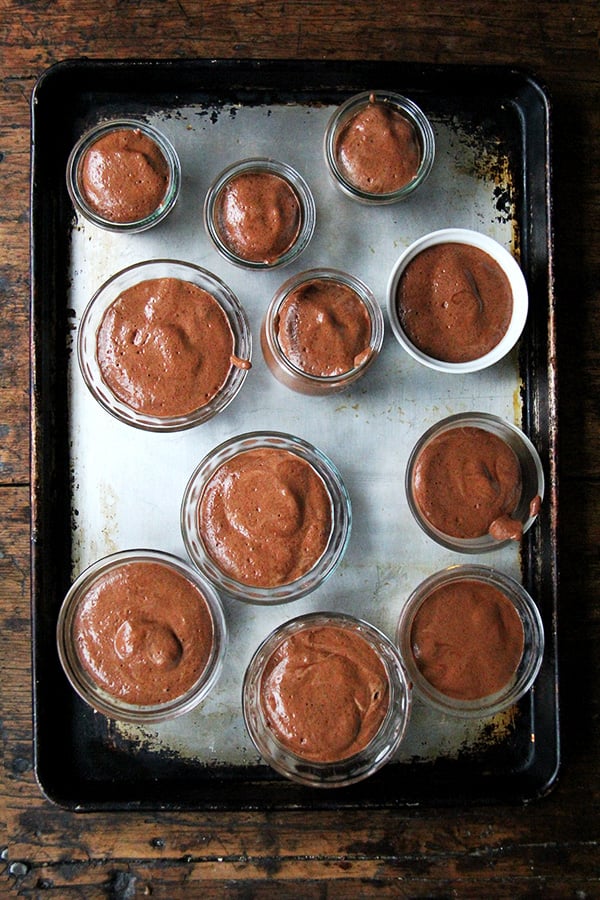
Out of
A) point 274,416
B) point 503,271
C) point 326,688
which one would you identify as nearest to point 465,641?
point 326,688

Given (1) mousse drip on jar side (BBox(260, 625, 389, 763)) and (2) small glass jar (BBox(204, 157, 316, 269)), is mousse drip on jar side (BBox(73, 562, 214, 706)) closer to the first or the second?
(1) mousse drip on jar side (BBox(260, 625, 389, 763))

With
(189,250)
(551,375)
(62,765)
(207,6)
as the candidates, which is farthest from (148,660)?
(207,6)

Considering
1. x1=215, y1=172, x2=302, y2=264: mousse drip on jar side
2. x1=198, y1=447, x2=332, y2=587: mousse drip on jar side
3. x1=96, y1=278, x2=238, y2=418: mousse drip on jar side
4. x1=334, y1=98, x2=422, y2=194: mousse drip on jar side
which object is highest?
x1=334, y1=98, x2=422, y2=194: mousse drip on jar side

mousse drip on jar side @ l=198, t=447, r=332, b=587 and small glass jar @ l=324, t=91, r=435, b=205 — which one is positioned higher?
small glass jar @ l=324, t=91, r=435, b=205

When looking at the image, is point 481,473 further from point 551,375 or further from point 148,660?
point 148,660

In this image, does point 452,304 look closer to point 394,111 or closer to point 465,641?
point 394,111

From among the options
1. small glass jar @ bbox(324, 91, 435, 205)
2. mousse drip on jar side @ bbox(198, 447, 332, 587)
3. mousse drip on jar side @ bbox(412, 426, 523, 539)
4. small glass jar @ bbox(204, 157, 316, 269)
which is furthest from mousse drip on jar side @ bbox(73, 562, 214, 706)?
small glass jar @ bbox(324, 91, 435, 205)
